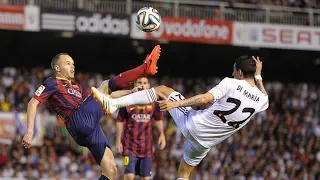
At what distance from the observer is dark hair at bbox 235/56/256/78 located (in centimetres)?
1184

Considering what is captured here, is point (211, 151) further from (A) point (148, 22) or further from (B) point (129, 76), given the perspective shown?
(B) point (129, 76)

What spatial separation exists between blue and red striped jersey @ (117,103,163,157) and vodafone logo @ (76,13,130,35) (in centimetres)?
972

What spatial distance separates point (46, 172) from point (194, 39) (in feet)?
25.8

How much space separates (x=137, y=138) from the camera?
49.8 ft

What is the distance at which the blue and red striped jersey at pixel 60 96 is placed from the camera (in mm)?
11648

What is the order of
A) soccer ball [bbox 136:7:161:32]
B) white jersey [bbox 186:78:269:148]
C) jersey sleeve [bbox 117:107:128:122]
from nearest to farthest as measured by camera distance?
white jersey [bbox 186:78:269:148]
soccer ball [bbox 136:7:161:32]
jersey sleeve [bbox 117:107:128:122]

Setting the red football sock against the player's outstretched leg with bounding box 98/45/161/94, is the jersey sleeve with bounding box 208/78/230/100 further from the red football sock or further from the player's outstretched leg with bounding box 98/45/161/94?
the red football sock

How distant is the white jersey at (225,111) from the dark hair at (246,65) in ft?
0.57

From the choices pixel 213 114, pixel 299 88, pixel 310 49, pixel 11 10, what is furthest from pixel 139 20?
pixel 299 88

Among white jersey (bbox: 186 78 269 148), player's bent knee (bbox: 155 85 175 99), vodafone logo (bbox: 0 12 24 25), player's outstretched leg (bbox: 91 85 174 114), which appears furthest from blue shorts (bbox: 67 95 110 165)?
vodafone logo (bbox: 0 12 24 25)

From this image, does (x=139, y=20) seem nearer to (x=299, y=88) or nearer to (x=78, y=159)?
(x=78, y=159)

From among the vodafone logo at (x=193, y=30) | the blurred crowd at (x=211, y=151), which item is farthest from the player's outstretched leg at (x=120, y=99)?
the vodafone logo at (x=193, y=30)

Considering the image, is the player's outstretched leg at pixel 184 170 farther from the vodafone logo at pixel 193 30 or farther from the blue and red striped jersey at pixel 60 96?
the vodafone logo at pixel 193 30

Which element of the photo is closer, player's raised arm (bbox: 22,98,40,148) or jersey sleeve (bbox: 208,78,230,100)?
player's raised arm (bbox: 22,98,40,148)
